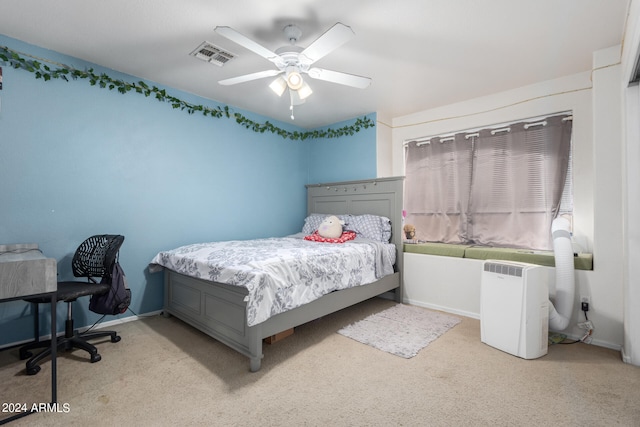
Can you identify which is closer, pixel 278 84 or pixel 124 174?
pixel 278 84

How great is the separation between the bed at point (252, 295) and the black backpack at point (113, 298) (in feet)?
1.57

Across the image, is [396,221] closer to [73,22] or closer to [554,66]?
[554,66]

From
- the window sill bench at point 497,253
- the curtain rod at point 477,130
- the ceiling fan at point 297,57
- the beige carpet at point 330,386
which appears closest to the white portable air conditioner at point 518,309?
the beige carpet at point 330,386

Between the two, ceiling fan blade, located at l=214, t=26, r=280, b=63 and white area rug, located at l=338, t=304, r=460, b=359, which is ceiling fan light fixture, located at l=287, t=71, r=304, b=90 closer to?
ceiling fan blade, located at l=214, t=26, r=280, b=63

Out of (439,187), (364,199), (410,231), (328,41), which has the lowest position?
(410,231)

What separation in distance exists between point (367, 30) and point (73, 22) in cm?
222

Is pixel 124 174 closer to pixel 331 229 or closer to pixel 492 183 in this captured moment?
pixel 331 229

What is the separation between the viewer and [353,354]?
2357 millimetres

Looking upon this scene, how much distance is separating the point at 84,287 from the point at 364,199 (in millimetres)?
3114

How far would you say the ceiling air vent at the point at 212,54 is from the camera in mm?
2538

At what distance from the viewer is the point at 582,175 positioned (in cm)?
295

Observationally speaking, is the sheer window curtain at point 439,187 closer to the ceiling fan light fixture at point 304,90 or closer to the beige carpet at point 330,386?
the beige carpet at point 330,386

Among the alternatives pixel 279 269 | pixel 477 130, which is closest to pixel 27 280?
pixel 279 269

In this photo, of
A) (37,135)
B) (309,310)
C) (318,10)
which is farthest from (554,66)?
(37,135)
